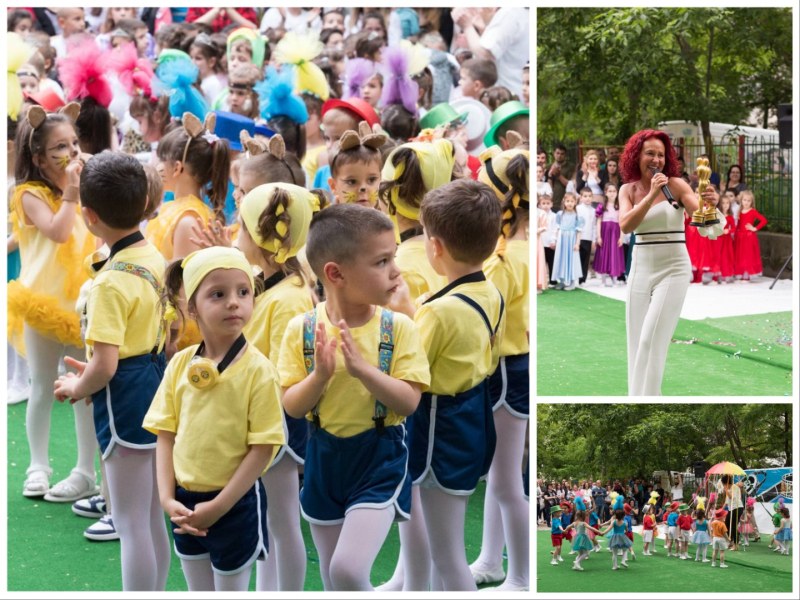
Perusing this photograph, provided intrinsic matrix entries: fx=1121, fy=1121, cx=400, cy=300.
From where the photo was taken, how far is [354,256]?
320 centimetres

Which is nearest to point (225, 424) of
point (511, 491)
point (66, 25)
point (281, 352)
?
point (281, 352)

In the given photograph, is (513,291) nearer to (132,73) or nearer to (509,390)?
(509,390)

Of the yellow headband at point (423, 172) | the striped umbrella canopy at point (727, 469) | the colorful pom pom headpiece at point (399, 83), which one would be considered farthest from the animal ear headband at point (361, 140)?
the colorful pom pom headpiece at point (399, 83)

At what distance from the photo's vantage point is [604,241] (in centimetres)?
774

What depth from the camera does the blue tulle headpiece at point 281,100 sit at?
20.7ft

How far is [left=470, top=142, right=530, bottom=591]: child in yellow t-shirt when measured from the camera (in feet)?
12.9

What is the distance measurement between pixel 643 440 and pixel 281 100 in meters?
3.37

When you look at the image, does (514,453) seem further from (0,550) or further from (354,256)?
(0,550)

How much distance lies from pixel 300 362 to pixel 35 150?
197cm

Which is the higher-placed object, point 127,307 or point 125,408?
point 127,307

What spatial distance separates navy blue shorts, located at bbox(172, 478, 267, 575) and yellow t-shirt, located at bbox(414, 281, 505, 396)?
660 mm

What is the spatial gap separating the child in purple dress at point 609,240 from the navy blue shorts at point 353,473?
4.70 meters

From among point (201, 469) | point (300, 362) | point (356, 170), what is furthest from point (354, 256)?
point (356, 170)

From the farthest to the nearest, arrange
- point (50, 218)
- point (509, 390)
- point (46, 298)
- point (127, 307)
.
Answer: point (46, 298) < point (50, 218) < point (509, 390) < point (127, 307)
